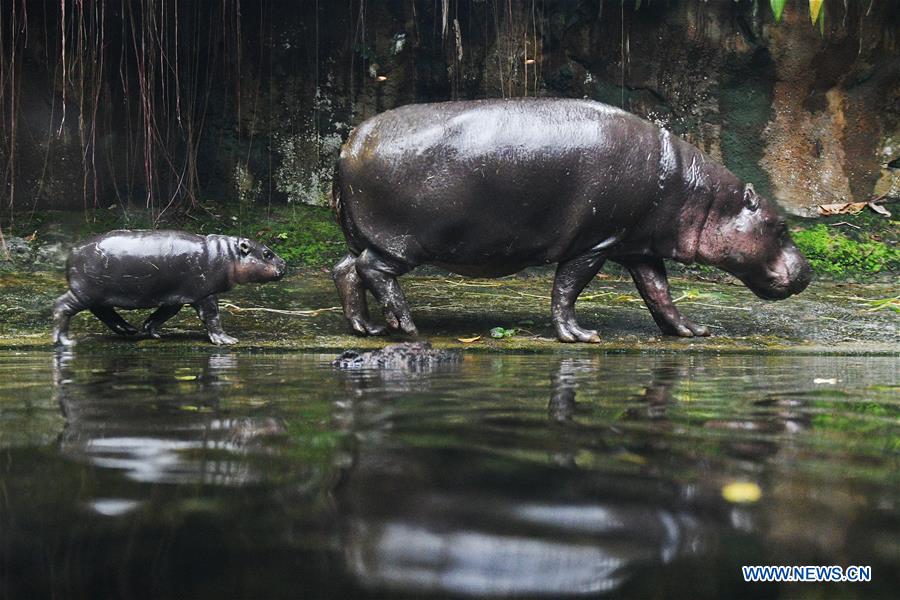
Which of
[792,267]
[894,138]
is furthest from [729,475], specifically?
[894,138]

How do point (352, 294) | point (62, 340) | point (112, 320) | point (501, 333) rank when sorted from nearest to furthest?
point (62, 340), point (112, 320), point (501, 333), point (352, 294)

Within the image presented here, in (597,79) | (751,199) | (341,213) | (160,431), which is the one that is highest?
(597,79)

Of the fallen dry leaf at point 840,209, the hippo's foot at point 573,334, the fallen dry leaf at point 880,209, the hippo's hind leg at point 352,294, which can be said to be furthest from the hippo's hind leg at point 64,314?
the fallen dry leaf at point 880,209

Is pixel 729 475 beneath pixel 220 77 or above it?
beneath

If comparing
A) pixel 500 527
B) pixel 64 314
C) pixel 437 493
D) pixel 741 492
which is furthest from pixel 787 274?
pixel 500 527

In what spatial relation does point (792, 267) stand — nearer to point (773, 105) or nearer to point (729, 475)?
point (773, 105)

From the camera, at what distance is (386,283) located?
522cm

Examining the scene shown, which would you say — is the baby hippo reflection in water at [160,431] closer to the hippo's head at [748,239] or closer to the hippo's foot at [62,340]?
the hippo's foot at [62,340]

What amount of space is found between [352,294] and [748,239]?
242 cm

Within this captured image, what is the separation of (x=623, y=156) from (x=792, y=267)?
138 cm

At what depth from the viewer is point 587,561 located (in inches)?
41.8

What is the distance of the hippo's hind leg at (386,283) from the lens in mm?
5207

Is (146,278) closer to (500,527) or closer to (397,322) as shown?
(397,322)

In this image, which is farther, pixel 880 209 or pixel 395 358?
pixel 880 209
